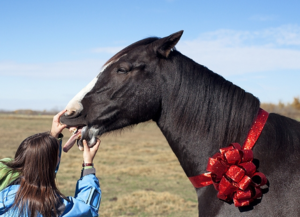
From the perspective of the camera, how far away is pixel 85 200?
92.8 inches

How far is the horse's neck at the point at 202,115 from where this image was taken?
2.48 m

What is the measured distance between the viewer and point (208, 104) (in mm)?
2547

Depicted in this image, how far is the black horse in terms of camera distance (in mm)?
2439

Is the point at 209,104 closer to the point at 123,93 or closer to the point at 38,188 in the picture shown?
the point at 123,93

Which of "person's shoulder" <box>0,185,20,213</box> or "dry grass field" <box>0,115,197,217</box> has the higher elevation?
"person's shoulder" <box>0,185,20,213</box>

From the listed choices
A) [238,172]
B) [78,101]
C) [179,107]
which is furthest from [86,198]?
[238,172]

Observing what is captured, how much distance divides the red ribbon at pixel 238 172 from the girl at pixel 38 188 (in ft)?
3.48

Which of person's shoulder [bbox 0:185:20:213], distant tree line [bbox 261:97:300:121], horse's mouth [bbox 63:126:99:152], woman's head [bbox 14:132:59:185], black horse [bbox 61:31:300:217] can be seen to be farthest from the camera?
distant tree line [bbox 261:97:300:121]

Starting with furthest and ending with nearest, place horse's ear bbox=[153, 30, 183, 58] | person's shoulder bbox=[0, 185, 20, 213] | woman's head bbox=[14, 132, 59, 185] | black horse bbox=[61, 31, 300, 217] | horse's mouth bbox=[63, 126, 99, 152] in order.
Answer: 1. horse's mouth bbox=[63, 126, 99, 152]
2. horse's ear bbox=[153, 30, 183, 58]
3. black horse bbox=[61, 31, 300, 217]
4. woman's head bbox=[14, 132, 59, 185]
5. person's shoulder bbox=[0, 185, 20, 213]

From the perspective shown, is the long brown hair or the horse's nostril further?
the horse's nostril

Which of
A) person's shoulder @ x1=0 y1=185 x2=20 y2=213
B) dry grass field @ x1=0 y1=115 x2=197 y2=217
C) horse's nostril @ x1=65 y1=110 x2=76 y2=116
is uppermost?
horse's nostril @ x1=65 y1=110 x2=76 y2=116

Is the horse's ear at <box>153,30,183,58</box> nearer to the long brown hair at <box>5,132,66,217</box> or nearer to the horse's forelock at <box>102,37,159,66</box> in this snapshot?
the horse's forelock at <box>102,37,159,66</box>

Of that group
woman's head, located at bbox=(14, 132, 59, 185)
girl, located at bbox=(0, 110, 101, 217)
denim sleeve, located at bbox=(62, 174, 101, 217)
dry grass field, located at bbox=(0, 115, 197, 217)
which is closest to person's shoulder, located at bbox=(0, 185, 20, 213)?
girl, located at bbox=(0, 110, 101, 217)

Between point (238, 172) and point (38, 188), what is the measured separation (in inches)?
64.1
